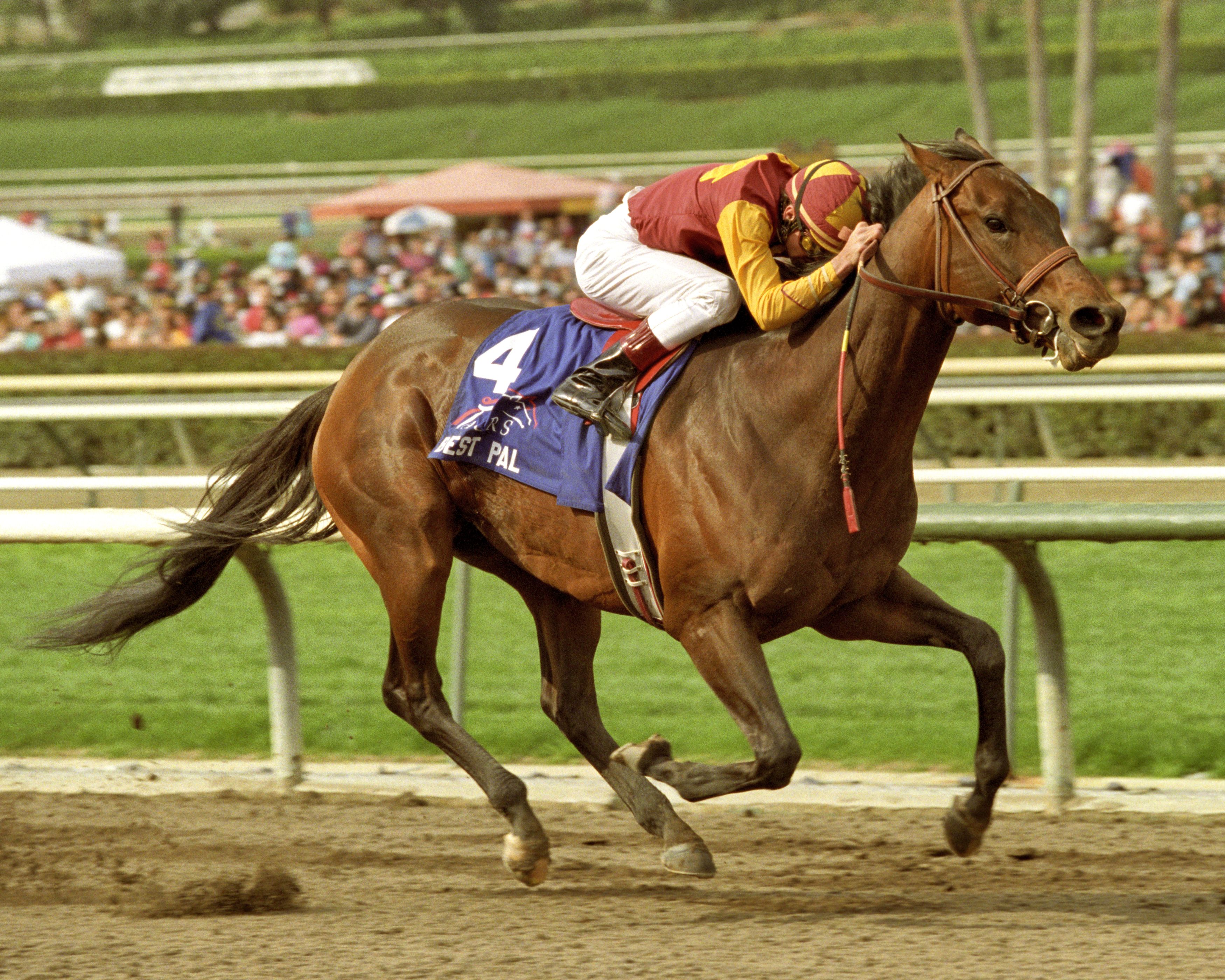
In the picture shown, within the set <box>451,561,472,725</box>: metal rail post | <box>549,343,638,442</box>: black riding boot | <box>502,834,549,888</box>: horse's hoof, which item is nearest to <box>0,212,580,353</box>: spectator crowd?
<box>451,561,472,725</box>: metal rail post

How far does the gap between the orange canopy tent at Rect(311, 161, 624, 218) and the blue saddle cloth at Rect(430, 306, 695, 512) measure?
1548 cm

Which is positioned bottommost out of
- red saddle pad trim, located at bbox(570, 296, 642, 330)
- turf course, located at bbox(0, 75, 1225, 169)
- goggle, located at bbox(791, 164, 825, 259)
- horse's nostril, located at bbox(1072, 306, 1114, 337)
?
turf course, located at bbox(0, 75, 1225, 169)

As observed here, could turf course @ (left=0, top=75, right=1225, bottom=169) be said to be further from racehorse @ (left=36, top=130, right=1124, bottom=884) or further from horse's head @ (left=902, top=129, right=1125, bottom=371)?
horse's head @ (left=902, top=129, right=1125, bottom=371)

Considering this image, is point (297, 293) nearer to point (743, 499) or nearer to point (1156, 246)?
point (1156, 246)

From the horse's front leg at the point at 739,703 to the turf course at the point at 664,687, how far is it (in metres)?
1.41

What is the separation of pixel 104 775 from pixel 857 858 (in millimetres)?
2216

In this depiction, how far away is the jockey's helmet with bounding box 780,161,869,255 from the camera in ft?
11.7

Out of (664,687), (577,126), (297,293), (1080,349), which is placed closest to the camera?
(1080,349)

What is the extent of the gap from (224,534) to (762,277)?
1736mm

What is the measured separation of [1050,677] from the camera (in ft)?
14.1

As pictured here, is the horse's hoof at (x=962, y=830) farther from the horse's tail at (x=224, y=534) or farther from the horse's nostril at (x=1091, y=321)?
the horse's tail at (x=224, y=534)

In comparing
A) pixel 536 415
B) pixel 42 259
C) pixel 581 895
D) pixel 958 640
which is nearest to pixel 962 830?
pixel 958 640

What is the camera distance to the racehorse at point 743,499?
329cm

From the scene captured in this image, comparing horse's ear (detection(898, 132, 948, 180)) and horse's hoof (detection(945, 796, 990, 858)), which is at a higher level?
horse's ear (detection(898, 132, 948, 180))
